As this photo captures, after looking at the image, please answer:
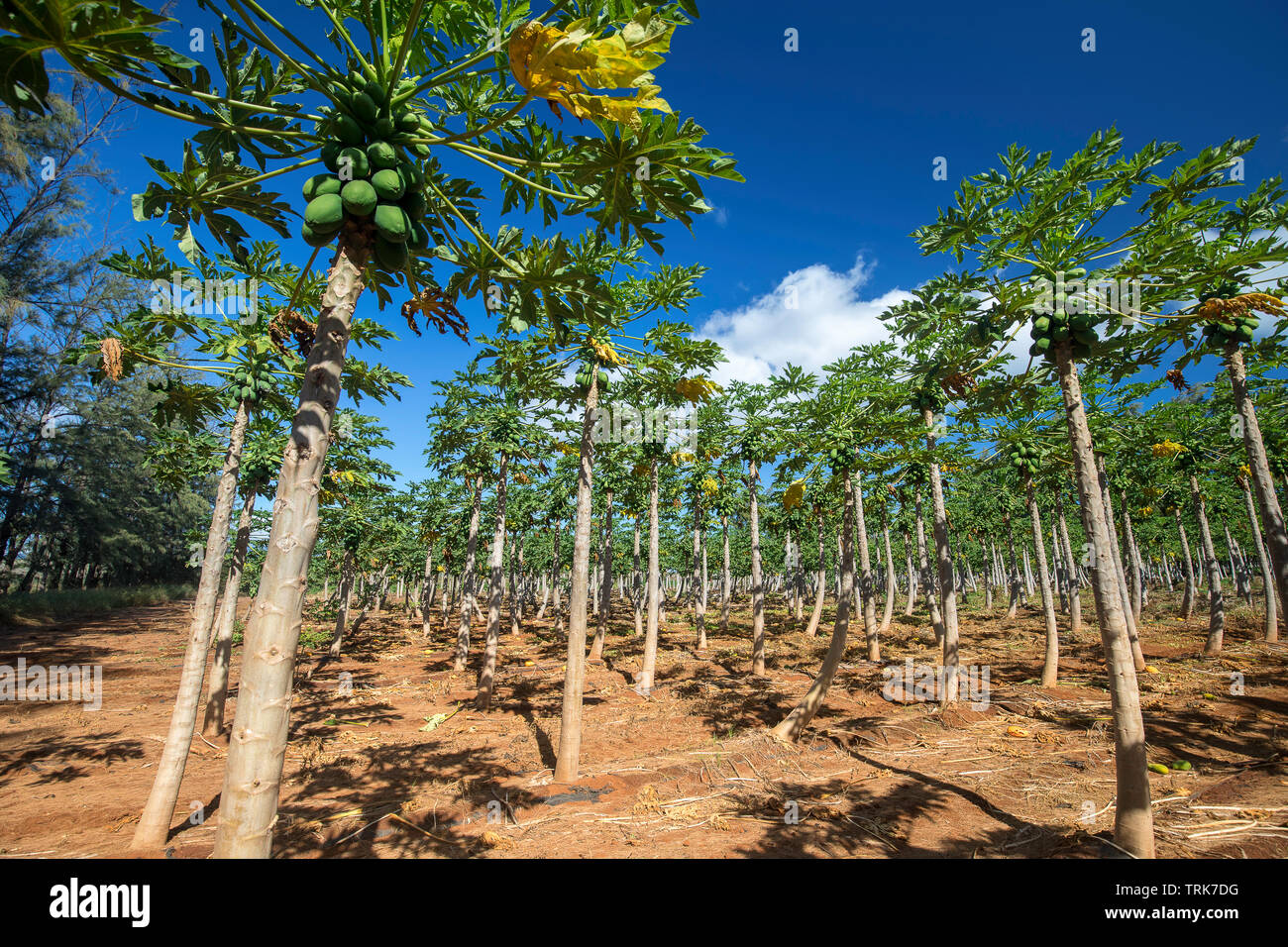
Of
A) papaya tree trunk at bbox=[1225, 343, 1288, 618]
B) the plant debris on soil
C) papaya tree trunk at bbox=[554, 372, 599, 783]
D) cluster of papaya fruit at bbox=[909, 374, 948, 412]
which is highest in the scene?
cluster of papaya fruit at bbox=[909, 374, 948, 412]

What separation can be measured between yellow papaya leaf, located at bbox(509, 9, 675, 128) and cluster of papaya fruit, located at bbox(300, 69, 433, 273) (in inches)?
37.1

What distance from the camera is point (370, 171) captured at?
300cm

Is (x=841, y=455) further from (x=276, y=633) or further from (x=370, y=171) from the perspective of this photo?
(x=276, y=633)

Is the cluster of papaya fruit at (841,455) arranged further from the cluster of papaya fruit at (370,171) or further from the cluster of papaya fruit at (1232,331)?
the cluster of papaya fruit at (370,171)

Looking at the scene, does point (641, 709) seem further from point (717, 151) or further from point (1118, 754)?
point (717, 151)

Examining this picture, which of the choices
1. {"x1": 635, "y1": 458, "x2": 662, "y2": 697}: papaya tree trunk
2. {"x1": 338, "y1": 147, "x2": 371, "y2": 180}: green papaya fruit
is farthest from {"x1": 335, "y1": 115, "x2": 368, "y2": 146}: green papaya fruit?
{"x1": 635, "y1": 458, "x2": 662, "y2": 697}: papaya tree trunk

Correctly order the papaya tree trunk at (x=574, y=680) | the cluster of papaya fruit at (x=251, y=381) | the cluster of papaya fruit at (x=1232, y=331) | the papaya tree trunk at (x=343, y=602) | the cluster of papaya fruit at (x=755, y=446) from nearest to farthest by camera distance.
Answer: the cluster of papaya fruit at (x=251, y=381), the cluster of papaya fruit at (x=1232, y=331), the papaya tree trunk at (x=574, y=680), the cluster of papaya fruit at (x=755, y=446), the papaya tree trunk at (x=343, y=602)

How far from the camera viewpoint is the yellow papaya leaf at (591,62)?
259 cm

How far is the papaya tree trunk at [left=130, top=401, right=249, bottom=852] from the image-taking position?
6.50 meters

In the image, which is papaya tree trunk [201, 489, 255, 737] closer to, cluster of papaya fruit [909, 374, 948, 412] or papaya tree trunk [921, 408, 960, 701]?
papaya tree trunk [921, 408, 960, 701]

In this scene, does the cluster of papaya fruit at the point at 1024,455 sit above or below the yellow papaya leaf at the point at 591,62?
above

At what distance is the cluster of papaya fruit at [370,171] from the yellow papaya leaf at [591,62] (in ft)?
3.09

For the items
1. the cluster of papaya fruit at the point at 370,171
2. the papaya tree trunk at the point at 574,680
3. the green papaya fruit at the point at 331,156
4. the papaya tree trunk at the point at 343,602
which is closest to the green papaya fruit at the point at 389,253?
the cluster of papaya fruit at the point at 370,171

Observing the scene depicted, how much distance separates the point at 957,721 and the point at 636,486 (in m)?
15.6
